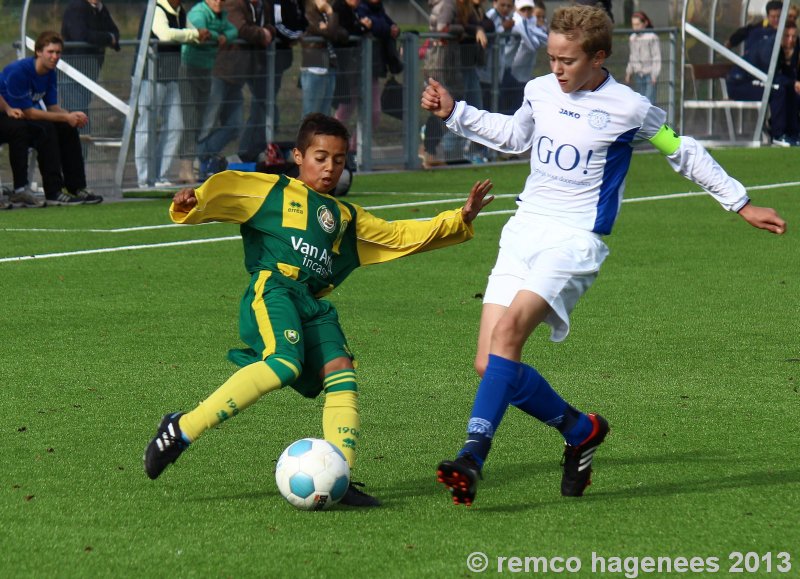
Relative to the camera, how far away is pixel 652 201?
1612cm

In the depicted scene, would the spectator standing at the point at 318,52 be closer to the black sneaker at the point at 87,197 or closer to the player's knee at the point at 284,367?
the black sneaker at the point at 87,197

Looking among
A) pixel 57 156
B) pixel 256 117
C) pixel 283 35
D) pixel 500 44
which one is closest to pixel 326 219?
pixel 57 156

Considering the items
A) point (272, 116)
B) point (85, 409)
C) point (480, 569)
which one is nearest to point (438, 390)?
point (85, 409)

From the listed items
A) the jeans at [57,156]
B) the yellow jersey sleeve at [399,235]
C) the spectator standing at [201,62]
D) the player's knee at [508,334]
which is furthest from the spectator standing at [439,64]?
the player's knee at [508,334]

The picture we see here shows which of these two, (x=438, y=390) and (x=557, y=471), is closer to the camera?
(x=557, y=471)

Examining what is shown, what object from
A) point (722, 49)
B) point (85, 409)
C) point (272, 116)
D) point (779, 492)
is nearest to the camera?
point (779, 492)

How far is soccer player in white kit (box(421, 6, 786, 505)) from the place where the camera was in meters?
5.40

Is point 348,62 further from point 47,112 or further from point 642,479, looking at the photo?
point 642,479

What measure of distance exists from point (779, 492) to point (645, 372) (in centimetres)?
238

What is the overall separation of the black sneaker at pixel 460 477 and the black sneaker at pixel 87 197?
11.3m

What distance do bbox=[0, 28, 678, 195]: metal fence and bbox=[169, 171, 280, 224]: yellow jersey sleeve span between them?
33.8ft

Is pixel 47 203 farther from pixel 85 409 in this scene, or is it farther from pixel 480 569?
pixel 480 569

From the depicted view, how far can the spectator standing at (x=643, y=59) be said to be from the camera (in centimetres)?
2320

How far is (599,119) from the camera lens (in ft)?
18.5
